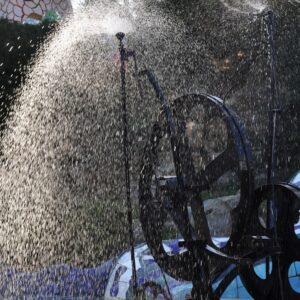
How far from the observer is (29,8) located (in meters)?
12.0

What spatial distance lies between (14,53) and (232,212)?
23.9ft

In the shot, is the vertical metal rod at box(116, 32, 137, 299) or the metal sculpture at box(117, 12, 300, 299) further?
the vertical metal rod at box(116, 32, 137, 299)

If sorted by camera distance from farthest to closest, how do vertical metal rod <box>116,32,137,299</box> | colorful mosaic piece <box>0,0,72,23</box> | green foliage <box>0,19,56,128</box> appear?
colorful mosaic piece <box>0,0,72,23</box>, green foliage <box>0,19,56,128</box>, vertical metal rod <box>116,32,137,299</box>

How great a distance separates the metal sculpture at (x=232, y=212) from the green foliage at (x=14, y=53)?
5695 mm

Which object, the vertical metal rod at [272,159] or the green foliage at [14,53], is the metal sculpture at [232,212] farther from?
the green foliage at [14,53]

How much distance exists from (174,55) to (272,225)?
Result: 9.09m

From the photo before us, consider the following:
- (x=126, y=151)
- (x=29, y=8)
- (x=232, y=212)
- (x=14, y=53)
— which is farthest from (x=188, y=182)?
(x=29, y=8)

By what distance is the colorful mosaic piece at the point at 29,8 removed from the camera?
11.5m

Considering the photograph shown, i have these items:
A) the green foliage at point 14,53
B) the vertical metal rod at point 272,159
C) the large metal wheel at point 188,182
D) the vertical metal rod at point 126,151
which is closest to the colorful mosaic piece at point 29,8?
the green foliage at point 14,53

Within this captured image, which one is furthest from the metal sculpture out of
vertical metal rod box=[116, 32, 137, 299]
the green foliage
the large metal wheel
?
the green foliage

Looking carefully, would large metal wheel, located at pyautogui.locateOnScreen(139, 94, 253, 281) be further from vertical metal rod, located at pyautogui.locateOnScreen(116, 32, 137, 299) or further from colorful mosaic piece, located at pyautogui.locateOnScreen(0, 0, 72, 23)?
colorful mosaic piece, located at pyautogui.locateOnScreen(0, 0, 72, 23)

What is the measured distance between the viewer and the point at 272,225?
3.11 metres

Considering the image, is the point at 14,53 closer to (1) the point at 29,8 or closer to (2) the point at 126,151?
(1) the point at 29,8

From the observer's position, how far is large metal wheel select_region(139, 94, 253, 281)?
3.04 metres
